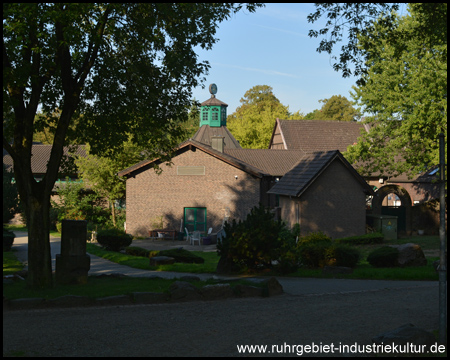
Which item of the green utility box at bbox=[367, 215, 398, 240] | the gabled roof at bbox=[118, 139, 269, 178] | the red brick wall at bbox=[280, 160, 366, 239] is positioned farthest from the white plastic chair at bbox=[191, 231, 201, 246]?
the green utility box at bbox=[367, 215, 398, 240]

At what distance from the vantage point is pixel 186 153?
40312mm

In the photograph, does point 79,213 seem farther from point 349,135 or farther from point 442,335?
point 442,335

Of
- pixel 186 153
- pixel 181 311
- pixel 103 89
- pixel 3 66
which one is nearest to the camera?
pixel 181 311

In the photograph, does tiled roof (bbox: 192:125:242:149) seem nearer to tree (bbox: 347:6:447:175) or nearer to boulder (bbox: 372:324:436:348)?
tree (bbox: 347:6:447:175)

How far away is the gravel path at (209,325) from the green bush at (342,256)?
589 cm

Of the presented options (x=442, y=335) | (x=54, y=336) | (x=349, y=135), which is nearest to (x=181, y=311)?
(x=54, y=336)

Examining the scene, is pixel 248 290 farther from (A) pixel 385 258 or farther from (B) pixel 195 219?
(B) pixel 195 219

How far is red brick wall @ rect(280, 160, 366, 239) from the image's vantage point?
108 feet

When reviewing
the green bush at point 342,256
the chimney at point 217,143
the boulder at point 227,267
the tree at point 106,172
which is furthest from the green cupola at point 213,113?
the boulder at point 227,267

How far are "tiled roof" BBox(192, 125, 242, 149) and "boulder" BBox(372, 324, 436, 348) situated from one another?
57123 millimetres

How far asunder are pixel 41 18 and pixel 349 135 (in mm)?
49757

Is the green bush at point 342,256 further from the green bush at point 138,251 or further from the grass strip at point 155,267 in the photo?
the green bush at point 138,251

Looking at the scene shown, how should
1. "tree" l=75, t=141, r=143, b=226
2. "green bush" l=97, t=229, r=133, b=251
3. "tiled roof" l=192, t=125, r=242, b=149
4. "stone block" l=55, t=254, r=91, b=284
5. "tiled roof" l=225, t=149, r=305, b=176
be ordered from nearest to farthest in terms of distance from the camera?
"stone block" l=55, t=254, r=91, b=284 < "green bush" l=97, t=229, r=133, b=251 < "tree" l=75, t=141, r=143, b=226 < "tiled roof" l=225, t=149, r=305, b=176 < "tiled roof" l=192, t=125, r=242, b=149

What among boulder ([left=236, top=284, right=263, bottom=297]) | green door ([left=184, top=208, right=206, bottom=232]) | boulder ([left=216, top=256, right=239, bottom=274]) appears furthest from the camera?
green door ([left=184, top=208, right=206, bottom=232])
